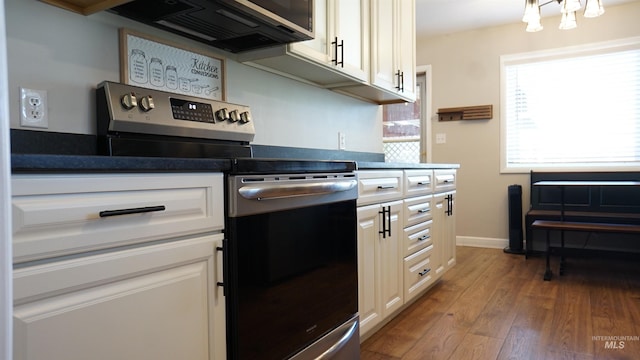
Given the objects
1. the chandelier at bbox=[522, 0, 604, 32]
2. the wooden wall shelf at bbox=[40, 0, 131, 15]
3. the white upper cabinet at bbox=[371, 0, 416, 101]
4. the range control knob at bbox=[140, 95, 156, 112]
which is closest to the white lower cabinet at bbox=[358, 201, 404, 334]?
the white upper cabinet at bbox=[371, 0, 416, 101]

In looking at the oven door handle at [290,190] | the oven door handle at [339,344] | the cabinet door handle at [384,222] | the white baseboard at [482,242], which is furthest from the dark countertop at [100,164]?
the white baseboard at [482,242]

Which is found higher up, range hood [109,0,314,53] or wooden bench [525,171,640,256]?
range hood [109,0,314,53]

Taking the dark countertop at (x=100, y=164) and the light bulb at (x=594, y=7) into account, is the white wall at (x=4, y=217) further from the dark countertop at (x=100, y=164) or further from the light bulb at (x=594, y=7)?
the light bulb at (x=594, y=7)

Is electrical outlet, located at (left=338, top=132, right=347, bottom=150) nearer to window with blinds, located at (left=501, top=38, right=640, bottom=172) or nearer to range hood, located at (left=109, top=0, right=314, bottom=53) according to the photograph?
range hood, located at (left=109, top=0, right=314, bottom=53)

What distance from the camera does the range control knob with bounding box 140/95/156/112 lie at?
55.7 inches

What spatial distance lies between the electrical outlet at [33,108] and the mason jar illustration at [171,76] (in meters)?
0.43

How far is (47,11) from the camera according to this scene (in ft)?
4.26

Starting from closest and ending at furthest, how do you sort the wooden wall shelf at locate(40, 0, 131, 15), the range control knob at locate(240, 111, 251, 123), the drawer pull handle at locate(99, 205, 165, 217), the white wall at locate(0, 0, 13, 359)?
the white wall at locate(0, 0, 13, 359), the drawer pull handle at locate(99, 205, 165, 217), the wooden wall shelf at locate(40, 0, 131, 15), the range control knob at locate(240, 111, 251, 123)

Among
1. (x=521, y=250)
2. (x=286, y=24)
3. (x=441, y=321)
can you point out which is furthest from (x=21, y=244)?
(x=521, y=250)

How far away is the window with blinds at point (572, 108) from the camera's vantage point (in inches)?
155

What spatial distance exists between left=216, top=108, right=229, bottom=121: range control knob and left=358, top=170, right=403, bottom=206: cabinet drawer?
0.63 meters

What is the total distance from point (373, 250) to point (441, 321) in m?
0.74

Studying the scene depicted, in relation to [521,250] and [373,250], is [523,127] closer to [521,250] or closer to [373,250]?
[521,250]

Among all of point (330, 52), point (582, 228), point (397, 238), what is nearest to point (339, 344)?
point (397, 238)
